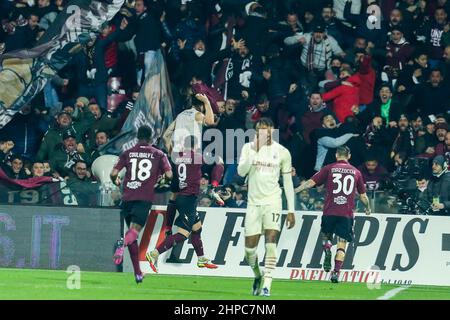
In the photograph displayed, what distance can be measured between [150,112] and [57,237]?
3.14m

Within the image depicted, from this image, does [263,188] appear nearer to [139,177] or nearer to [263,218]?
[263,218]

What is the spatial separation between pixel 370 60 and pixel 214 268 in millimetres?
5583

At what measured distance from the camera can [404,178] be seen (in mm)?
24297

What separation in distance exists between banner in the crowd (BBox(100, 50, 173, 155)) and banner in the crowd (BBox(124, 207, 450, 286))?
215 centimetres

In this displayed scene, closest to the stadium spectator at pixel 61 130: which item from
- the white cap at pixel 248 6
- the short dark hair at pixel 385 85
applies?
the white cap at pixel 248 6

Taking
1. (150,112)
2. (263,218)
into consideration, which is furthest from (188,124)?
(150,112)

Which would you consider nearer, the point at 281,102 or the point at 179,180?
the point at 179,180

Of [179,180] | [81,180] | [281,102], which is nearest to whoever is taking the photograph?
[179,180]

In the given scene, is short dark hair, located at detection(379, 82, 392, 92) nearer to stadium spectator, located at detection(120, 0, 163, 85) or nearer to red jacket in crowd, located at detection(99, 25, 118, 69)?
stadium spectator, located at detection(120, 0, 163, 85)

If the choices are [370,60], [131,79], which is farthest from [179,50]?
[370,60]

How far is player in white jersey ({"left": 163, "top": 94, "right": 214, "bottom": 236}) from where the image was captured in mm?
21859

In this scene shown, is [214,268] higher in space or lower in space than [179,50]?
lower

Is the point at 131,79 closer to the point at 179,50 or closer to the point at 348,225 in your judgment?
the point at 179,50

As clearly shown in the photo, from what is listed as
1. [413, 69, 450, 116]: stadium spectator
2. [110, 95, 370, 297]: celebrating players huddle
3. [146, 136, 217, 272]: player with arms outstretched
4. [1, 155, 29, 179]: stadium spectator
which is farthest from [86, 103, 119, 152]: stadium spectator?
[413, 69, 450, 116]: stadium spectator
